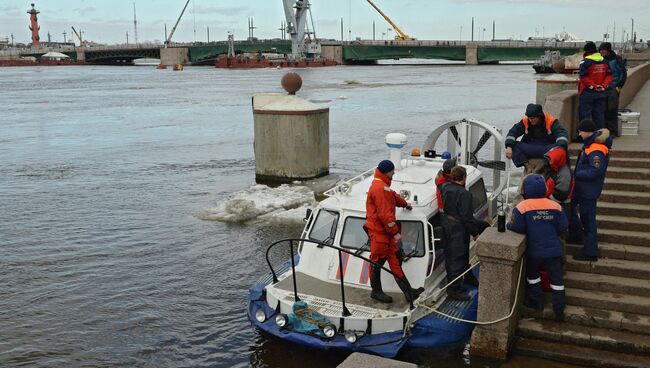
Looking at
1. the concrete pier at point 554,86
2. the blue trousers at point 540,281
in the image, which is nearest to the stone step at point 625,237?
the blue trousers at point 540,281

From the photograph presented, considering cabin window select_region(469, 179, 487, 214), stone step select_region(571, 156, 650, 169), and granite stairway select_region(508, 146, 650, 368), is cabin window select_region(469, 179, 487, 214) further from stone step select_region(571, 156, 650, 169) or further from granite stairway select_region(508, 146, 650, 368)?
granite stairway select_region(508, 146, 650, 368)

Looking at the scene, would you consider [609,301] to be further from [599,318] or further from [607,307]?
[599,318]

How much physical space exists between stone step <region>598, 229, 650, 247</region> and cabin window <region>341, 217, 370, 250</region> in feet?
11.8

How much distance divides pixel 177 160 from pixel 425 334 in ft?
68.0

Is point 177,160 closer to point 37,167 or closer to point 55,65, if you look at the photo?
point 37,167

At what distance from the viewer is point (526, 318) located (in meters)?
9.16

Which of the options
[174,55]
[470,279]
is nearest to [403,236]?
[470,279]

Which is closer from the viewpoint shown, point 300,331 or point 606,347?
point 606,347

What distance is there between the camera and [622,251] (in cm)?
980

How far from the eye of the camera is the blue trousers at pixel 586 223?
31.3 ft

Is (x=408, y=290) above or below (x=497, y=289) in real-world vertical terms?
below

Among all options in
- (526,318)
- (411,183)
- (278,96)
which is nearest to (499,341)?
(526,318)

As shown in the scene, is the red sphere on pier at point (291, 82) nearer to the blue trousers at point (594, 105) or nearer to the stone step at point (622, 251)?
the blue trousers at point (594, 105)

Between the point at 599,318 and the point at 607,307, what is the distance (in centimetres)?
33
